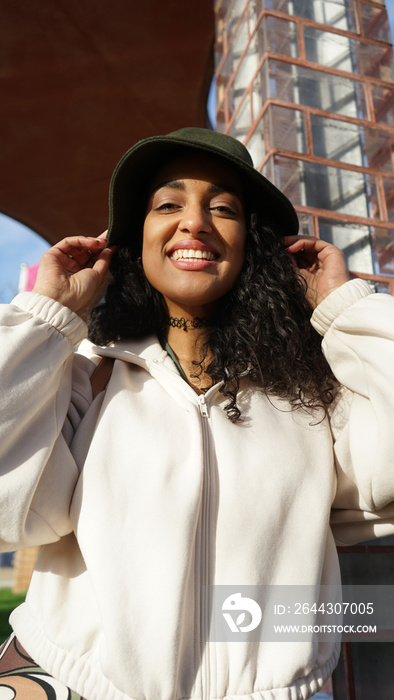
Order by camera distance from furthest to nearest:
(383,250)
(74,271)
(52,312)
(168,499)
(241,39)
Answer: (241,39) → (383,250) → (74,271) → (52,312) → (168,499)

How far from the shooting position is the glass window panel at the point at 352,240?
7.15ft

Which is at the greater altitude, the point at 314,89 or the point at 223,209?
the point at 314,89

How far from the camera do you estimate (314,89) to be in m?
2.34

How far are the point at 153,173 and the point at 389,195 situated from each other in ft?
3.80

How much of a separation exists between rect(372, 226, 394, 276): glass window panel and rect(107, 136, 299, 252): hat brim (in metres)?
0.58

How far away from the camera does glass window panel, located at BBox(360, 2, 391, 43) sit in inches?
98.0

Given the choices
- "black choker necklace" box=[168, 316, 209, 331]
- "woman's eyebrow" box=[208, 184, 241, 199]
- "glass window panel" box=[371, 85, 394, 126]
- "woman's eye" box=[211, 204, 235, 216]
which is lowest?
"black choker necklace" box=[168, 316, 209, 331]

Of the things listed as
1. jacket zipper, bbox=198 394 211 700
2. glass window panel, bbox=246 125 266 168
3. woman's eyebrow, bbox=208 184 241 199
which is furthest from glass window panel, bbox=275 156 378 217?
jacket zipper, bbox=198 394 211 700

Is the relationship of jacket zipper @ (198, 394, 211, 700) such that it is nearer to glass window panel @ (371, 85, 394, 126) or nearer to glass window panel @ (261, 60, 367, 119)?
glass window panel @ (261, 60, 367, 119)

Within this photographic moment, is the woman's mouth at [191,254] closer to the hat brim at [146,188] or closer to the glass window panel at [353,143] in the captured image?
the hat brim at [146,188]

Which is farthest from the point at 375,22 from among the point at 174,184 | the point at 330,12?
the point at 174,184

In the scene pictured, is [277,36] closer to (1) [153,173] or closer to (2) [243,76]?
(2) [243,76]

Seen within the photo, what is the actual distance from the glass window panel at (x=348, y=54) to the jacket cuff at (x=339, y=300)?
1.44 meters

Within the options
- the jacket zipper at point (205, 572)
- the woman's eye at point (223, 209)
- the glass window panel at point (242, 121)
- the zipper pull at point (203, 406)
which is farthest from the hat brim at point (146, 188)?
the glass window panel at point (242, 121)
